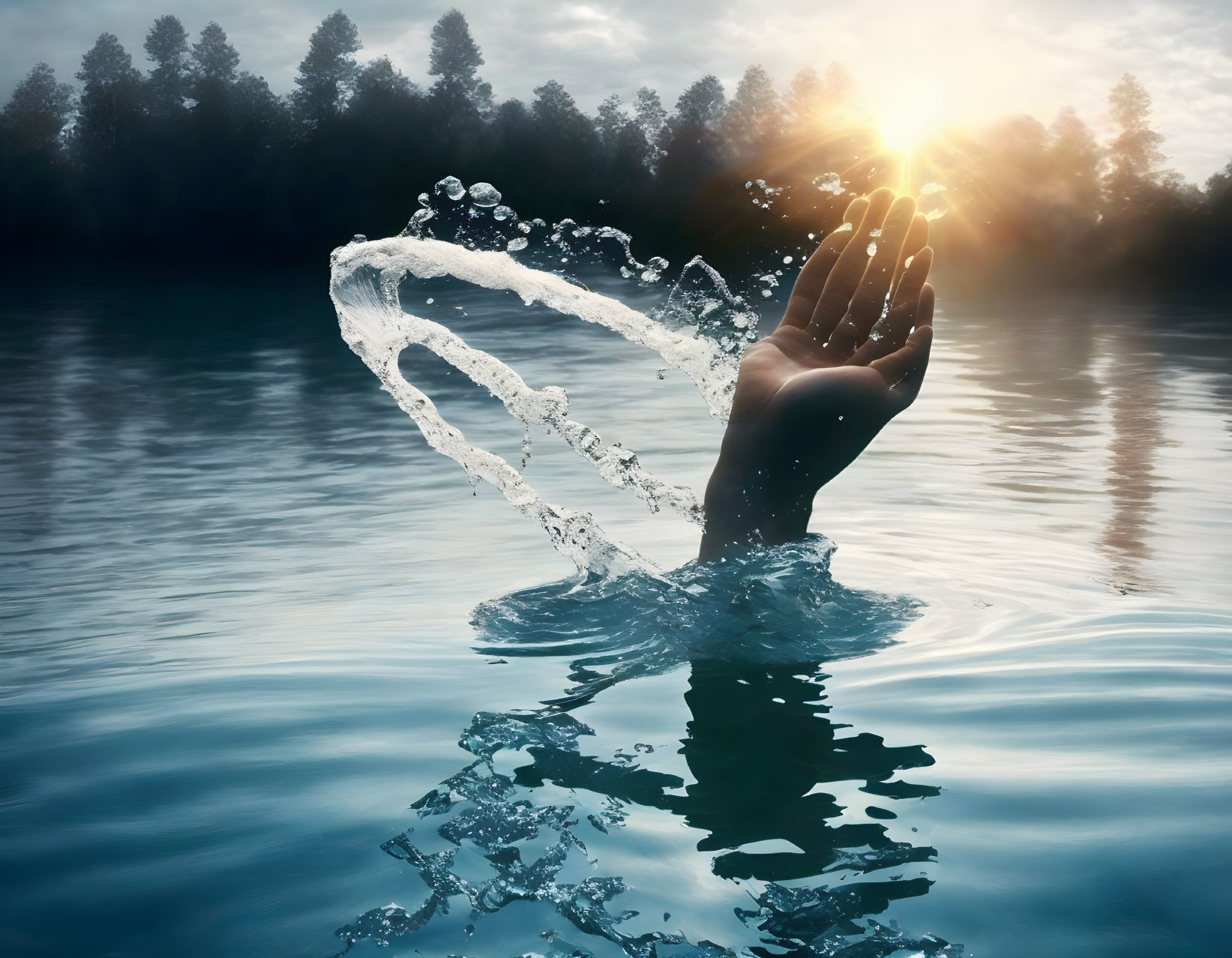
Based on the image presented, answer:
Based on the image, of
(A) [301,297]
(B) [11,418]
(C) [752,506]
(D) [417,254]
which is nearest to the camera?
(C) [752,506]

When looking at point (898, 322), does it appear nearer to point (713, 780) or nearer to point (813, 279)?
point (813, 279)

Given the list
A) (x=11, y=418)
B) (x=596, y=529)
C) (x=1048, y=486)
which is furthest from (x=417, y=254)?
(x=11, y=418)

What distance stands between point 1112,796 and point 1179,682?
0.90 m

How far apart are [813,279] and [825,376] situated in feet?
3.12

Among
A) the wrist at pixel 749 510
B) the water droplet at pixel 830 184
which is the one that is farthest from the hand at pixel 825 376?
the water droplet at pixel 830 184

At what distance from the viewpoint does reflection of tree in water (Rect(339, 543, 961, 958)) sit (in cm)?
177

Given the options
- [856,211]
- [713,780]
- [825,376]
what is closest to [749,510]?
[825,376]

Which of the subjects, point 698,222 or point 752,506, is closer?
point 752,506

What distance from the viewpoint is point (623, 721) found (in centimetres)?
267

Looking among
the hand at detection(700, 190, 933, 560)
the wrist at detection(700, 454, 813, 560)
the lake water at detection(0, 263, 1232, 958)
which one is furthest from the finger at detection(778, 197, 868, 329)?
the lake water at detection(0, 263, 1232, 958)

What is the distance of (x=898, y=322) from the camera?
12.5ft

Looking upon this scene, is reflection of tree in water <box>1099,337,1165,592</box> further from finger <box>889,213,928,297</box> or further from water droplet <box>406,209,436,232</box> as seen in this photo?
water droplet <box>406,209,436,232</box>

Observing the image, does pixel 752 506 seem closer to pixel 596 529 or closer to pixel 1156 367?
pixel 596 529

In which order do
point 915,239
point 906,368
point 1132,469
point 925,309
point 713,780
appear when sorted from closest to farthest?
point 713,780 → point 906,368 → point 925,309 → point 915,239 → point 1132,469
